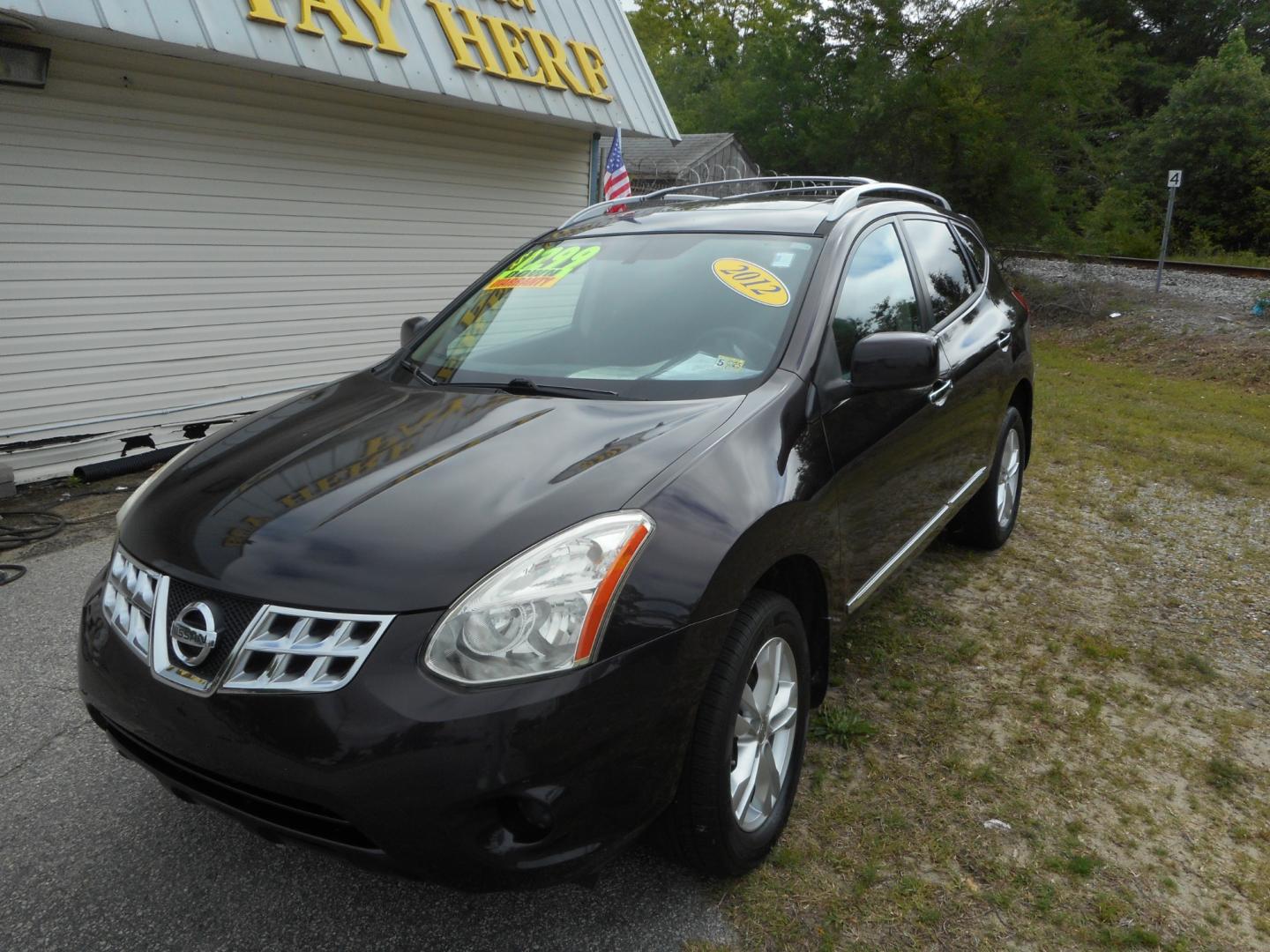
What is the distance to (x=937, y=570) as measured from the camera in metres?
4.59

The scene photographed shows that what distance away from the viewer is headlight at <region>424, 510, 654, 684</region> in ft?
5.75

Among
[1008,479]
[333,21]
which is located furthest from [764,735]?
[333,21]

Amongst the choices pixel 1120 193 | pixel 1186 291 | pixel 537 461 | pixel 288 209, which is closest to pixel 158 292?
pixel 288 209

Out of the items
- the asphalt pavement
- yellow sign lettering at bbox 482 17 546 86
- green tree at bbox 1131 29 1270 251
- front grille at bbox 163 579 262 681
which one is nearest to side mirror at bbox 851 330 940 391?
the asphalt pavement

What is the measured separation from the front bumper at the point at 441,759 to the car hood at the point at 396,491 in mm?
189

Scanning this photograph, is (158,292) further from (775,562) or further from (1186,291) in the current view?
(1186,291)

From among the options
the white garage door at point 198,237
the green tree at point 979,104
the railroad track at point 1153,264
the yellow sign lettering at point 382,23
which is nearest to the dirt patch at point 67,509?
the white garage door at point 198,237

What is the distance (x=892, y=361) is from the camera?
2.62m

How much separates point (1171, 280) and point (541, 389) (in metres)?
18.0

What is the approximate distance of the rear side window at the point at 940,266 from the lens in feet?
12.3

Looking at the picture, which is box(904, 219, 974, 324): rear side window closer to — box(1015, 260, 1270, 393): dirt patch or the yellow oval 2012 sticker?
the yellow oval 2012 sticker

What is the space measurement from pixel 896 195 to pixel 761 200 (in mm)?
719

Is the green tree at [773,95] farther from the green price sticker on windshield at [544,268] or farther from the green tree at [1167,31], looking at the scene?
the green price sticker on windshield at [544,268]

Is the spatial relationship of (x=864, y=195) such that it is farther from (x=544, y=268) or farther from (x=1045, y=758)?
(x=1045, y=758)
